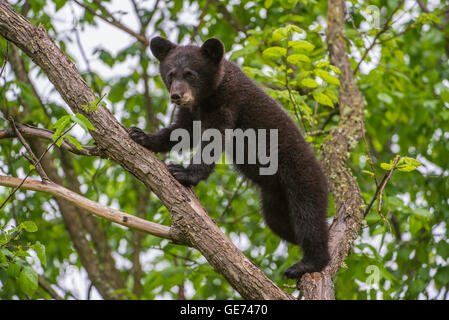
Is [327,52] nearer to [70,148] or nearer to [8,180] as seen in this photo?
[70,148]

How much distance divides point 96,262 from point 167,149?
3353 millimetres

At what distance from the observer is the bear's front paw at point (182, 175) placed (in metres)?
4.79

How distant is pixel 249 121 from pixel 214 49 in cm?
94

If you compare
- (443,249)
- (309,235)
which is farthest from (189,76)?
(443,249)

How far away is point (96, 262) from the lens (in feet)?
26.7

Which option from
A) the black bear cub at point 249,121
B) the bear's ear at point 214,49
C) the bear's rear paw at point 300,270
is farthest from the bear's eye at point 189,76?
the bear's rear paw at point 300,270

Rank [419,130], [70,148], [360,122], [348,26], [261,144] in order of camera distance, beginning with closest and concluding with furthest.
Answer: [70,148], [261,144], [360,122], [348,26], [419,130]

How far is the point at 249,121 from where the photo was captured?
20.0 ft

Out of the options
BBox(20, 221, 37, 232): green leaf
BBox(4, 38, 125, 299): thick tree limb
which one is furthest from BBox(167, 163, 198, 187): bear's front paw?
BBox(4, 38, 125, 299): thick tree limb

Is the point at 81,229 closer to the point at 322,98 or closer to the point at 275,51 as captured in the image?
the point at 322,98

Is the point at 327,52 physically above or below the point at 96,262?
above

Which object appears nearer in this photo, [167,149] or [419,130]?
[167,149]

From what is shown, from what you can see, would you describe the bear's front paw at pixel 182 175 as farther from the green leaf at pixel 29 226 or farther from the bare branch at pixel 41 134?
the green leaf at pixel 29 226
